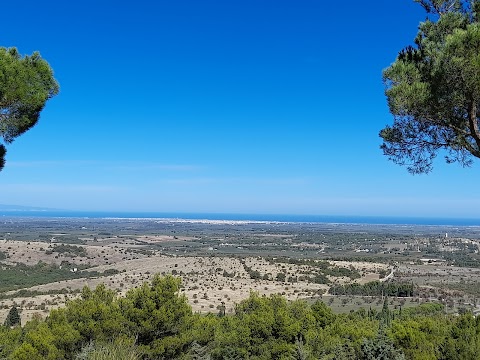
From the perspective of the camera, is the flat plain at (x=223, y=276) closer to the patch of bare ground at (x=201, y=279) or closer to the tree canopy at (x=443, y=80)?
the patch of bare ground at (x=201, y=279)

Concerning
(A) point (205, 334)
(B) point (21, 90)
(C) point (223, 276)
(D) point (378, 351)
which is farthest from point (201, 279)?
(B) point (21, 90)

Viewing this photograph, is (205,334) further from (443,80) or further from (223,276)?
(223,276)

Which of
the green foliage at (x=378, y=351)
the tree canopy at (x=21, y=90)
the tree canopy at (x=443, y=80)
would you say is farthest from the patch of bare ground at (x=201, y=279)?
the tree canopy at (x=443, y=80)

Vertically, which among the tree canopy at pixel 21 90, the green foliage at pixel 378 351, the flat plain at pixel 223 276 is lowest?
the flat plain at pixel 223 276

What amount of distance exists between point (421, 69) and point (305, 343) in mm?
15118

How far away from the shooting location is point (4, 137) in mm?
9141

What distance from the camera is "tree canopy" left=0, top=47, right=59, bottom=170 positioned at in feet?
27.0

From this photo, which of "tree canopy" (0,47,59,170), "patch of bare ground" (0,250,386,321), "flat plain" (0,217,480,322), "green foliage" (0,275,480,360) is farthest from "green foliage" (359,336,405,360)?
"patch of bare ground" (0,250,386,321)

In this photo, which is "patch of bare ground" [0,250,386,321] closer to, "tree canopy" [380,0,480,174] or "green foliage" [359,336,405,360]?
"green foliage" [359,336,405,360]

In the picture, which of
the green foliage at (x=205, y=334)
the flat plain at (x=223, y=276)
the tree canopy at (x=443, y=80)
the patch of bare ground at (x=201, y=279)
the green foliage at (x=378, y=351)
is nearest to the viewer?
the tree canopy at (x=443, y=80)

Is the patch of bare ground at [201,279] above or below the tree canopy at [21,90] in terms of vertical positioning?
below

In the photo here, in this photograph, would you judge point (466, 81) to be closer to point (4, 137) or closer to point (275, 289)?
point (4, 137)

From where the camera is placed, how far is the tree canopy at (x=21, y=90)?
823 cm

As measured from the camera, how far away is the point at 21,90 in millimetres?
8406
